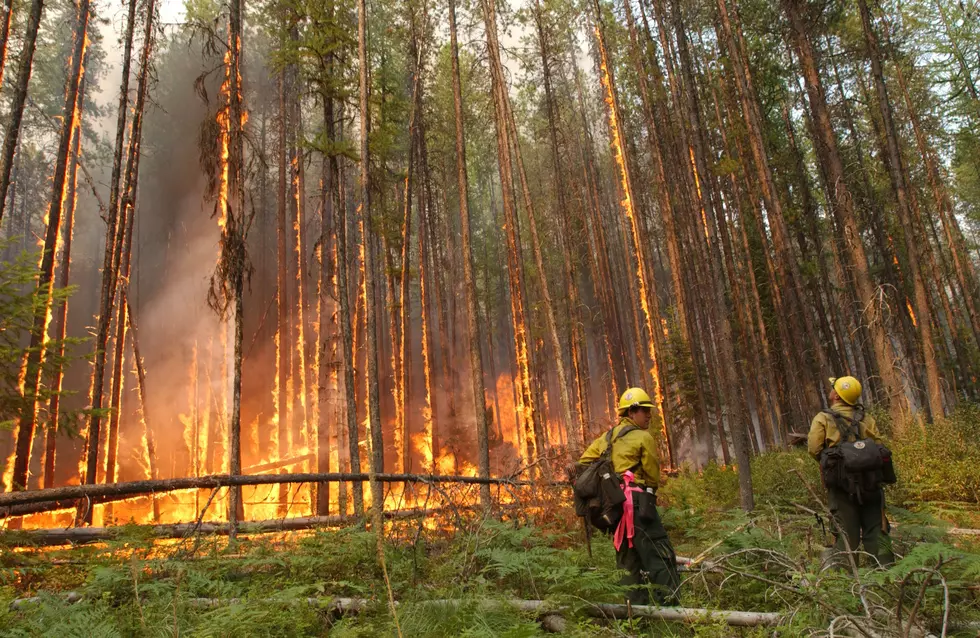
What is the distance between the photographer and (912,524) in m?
5.76

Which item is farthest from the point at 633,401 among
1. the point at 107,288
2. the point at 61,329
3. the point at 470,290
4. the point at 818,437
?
the point at 61,329

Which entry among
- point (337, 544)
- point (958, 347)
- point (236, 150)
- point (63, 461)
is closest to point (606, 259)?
point (958, 347)

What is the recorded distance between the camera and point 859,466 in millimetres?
4781

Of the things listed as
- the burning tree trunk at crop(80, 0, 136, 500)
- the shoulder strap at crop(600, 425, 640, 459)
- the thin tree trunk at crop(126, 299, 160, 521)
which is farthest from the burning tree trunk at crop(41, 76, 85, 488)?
the shoulder strap at crop(600, 425, 640, 459)

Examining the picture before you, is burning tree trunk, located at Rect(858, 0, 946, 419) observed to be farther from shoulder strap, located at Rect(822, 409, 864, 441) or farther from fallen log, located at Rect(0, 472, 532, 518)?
fallen log, located at Rect(0, 472, 532, 518)

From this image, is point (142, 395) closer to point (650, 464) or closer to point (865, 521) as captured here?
point (650, 464)

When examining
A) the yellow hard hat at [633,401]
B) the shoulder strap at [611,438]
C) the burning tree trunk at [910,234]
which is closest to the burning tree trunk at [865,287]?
the burning tree trunk at [910,234]

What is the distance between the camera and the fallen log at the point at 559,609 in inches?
131

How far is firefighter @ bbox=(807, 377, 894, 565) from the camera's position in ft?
16.0

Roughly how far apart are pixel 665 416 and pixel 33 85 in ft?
98.8

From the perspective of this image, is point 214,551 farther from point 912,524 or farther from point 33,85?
point 33,85

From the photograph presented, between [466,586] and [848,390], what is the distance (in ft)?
13.6

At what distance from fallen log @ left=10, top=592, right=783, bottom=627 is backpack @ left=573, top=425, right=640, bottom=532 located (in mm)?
751

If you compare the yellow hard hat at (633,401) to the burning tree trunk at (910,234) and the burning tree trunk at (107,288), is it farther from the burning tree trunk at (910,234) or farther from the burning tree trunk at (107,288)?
the burning tree trunk at (107,288)
